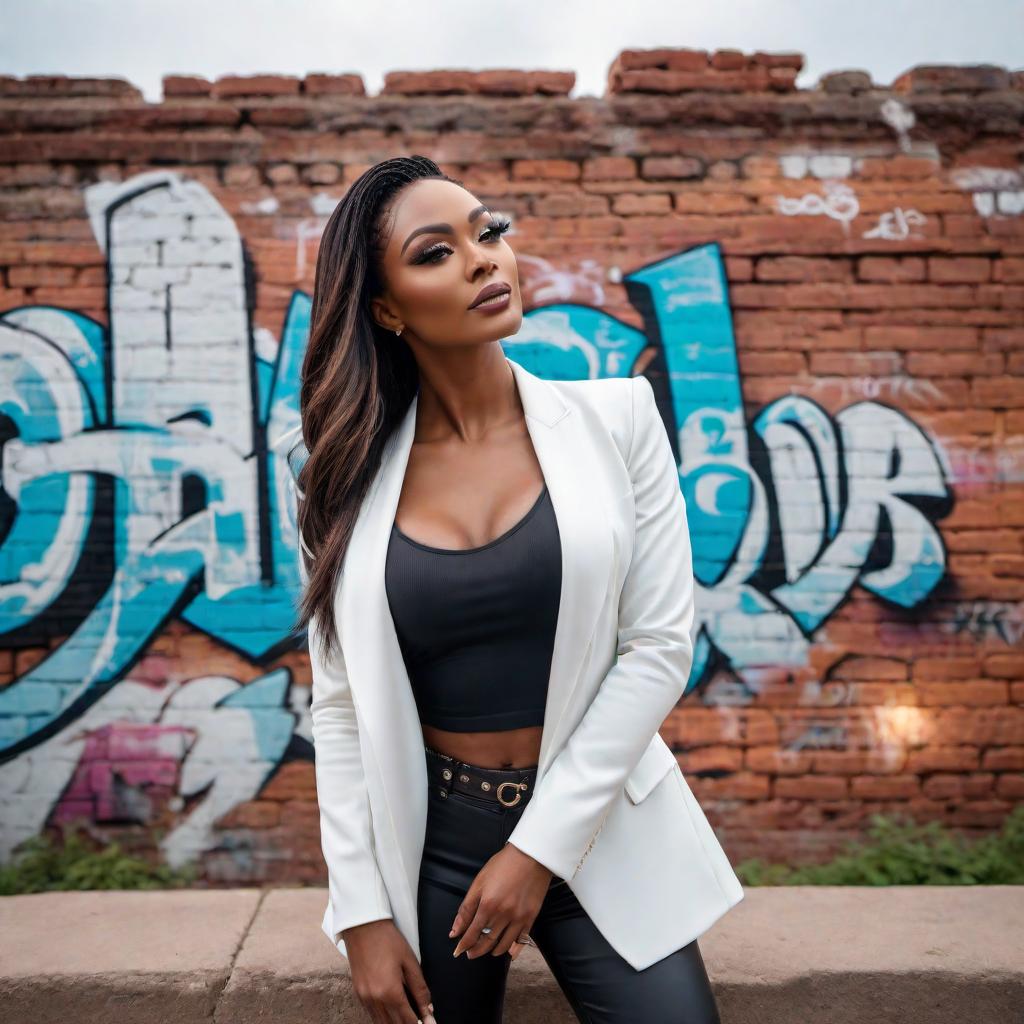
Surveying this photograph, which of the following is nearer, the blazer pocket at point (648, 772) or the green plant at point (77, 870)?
the blazer pocket at point (648, 772)

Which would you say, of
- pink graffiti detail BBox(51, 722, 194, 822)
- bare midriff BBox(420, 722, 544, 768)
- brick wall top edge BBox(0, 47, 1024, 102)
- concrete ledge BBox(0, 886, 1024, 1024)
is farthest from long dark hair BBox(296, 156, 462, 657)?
pink graffiti detail BBox(51, 722, 194, 822)

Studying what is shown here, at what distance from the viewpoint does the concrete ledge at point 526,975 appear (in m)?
2.23

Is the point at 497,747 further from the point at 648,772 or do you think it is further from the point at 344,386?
the point at 344,386

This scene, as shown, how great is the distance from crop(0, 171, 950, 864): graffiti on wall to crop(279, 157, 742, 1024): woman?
2191 millimetres

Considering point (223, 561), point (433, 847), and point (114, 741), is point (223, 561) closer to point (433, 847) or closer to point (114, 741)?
point (114, 741)

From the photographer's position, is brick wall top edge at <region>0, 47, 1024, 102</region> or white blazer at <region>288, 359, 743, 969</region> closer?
white blazer at <region>288, 359, 743, 969</region>

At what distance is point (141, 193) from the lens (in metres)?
3.84

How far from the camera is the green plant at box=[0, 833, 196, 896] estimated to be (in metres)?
3.70

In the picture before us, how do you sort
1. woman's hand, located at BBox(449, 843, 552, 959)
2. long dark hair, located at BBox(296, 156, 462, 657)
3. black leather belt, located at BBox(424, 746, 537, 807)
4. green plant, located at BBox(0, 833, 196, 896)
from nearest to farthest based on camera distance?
1. woman's hand, located at BBox(449, 843, 552, 959)
2. black leather belt, located at BBox(424, 746, 537, 807)
3. long dark hair, located at BBox(296, 156, 462, 657)
4. green plant, located at BBox(0, 833, 196, 896)

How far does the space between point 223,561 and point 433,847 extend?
2.51 meters

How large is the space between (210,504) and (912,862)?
3.32 meters

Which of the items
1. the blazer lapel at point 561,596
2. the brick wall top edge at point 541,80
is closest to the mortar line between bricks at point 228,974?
the blazer lapel at point 561,596

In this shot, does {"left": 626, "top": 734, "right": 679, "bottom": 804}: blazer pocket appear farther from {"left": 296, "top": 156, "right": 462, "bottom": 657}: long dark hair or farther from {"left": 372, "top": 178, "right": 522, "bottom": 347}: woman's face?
{"left": 372, "top": 178, "right": 522, "bottom": 347}: woman's face

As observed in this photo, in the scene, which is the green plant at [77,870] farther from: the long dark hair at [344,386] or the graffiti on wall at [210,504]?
the long dark hair at [344,386]
